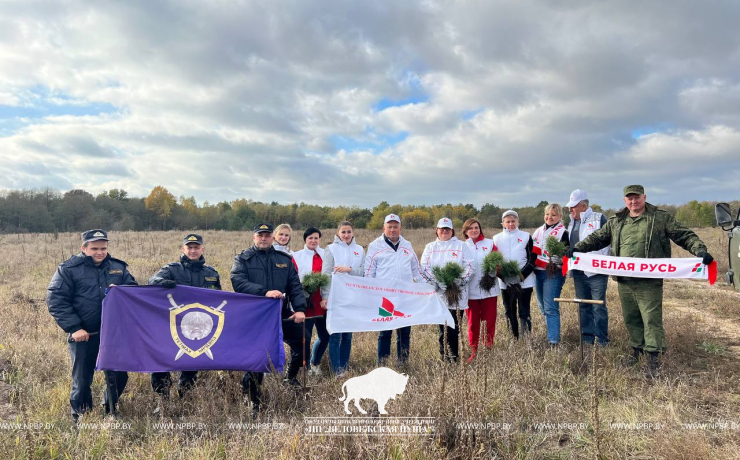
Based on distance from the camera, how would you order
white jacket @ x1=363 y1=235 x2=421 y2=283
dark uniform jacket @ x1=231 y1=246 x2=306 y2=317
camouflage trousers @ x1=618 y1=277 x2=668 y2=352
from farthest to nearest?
1. white jacket @ x1=363 y1=235 x2=421 y2=283
2. camouflage trousers @ x1=618 y1=277 x2=668 y2=352
3. dark uniform jacket @ x1=231 y1=246 x2=306 y2=317

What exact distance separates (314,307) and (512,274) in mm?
3215

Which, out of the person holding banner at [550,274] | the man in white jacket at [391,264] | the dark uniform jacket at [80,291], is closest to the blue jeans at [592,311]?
the person holding banner at [550,274]

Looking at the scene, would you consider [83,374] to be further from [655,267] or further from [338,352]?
[655,267]

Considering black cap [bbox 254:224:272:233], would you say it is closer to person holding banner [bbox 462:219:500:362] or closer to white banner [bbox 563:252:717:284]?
person holding banner [bbox 462:219:500:362]

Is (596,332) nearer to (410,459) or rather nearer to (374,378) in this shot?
(374,378)

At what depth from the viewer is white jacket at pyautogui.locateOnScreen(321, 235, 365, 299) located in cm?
638

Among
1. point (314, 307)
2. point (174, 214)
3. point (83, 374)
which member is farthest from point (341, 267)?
point (174, 214)

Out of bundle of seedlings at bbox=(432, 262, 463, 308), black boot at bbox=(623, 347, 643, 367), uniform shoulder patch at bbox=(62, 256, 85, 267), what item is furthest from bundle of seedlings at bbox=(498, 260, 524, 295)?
uniform shoulder patch at bbox=(62, 256, 85, 267)

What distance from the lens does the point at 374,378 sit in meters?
4.44

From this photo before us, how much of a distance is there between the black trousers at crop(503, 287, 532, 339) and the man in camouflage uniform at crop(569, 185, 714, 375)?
1382 mm

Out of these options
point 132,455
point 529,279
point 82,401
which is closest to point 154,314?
point 82,401

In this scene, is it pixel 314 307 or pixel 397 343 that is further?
pixel 397 343

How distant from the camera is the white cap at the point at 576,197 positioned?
6840 mm

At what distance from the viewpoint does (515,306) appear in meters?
7.01
